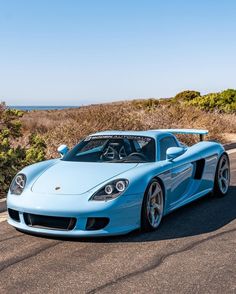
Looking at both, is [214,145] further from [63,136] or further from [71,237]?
[63,136]

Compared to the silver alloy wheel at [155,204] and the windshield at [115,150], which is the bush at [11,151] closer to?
the windshield at [115,150]

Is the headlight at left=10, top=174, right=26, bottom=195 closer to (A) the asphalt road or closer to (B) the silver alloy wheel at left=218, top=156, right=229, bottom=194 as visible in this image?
(A) the asphalt road


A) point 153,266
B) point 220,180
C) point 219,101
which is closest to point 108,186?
point 153,266

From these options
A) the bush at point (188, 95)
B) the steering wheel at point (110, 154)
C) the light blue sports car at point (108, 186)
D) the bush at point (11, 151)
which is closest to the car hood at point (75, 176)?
the light blue sports car at point (108, 186)

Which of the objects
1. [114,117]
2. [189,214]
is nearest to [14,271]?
[189,214]

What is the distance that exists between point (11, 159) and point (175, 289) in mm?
5541

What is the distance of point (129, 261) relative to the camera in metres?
5.09

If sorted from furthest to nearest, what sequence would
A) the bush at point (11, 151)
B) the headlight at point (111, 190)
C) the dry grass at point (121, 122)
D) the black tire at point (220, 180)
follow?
the dry grass at point (121, 122), the bush at point (11, 151), the black tire at point (220, 180), the headlight at point (111, 190)

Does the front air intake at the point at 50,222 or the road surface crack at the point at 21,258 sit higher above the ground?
the front air intake at the point at 50,222

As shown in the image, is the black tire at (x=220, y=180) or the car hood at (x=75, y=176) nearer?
the car hood at (x=75, y=176)

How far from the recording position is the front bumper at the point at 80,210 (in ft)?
18.5

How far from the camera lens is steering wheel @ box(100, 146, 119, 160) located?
7.15 meters

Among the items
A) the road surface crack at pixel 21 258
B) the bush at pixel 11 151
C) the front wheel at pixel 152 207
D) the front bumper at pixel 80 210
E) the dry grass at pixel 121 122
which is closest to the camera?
the road surface crack at pixel 21 258

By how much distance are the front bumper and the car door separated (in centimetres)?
103
